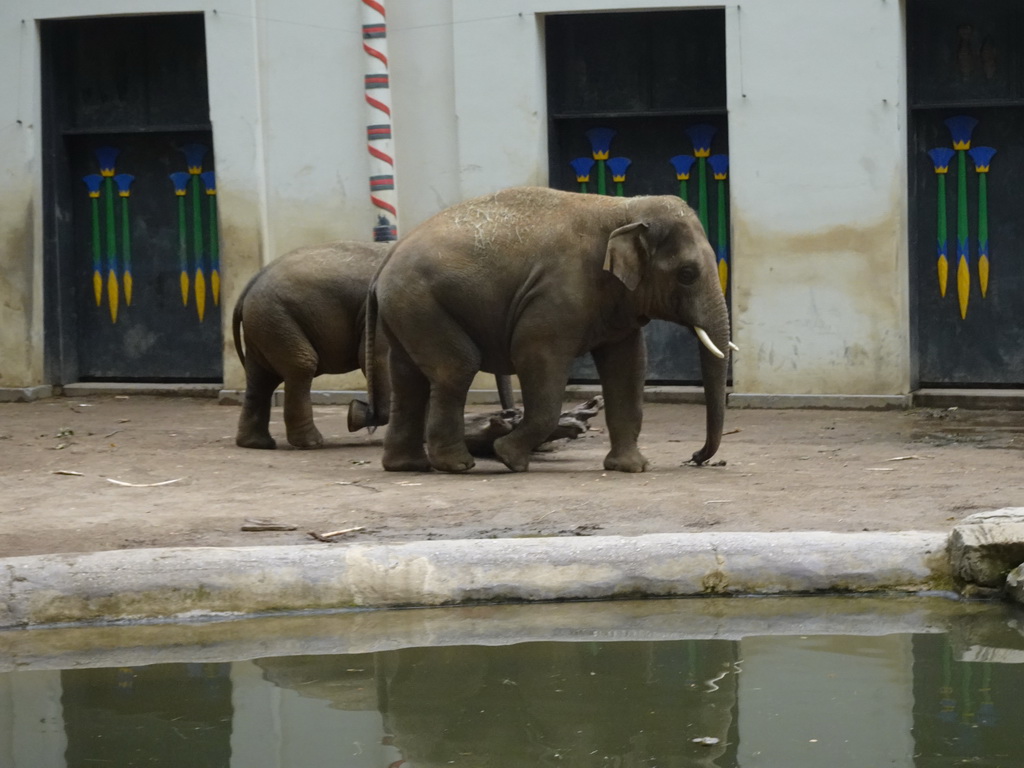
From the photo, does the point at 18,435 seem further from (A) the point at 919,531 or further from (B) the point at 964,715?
(B) the point at 964,715

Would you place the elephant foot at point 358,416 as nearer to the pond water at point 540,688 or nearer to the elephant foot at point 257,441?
the elephant foot at point 257,441

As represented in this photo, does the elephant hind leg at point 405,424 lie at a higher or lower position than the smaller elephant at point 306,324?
lower

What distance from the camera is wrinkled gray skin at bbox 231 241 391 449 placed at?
9.40m

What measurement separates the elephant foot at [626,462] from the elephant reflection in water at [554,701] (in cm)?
300

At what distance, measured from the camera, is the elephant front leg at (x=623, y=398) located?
324 inches

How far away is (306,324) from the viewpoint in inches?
372

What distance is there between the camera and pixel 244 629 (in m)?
5.50

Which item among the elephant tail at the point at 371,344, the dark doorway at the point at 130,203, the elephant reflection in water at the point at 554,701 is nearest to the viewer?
the elephant reflection in water at the point at 554,701

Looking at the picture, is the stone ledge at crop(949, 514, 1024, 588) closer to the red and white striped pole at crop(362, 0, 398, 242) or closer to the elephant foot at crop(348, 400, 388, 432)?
the elephant foot at crop(348, 400, 388, 432)

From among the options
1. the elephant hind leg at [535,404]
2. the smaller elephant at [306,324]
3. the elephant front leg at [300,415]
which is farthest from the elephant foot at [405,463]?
the elephant front leg at [300,415]

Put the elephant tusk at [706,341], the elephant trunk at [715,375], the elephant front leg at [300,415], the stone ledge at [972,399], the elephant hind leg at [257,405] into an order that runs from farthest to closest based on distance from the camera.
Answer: the stone ledge at [972,399] < the elephant hind leg at [257,405] < the elephant front leg at [300,415] < the elephant trunk at [715,375] < the elephant tusk at [706,341]

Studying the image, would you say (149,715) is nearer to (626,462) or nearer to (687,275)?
(626,462)

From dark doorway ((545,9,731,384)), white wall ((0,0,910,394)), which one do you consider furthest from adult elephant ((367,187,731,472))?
dark doorway ((545,9,731,384))

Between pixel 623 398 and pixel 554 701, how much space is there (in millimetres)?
3675
